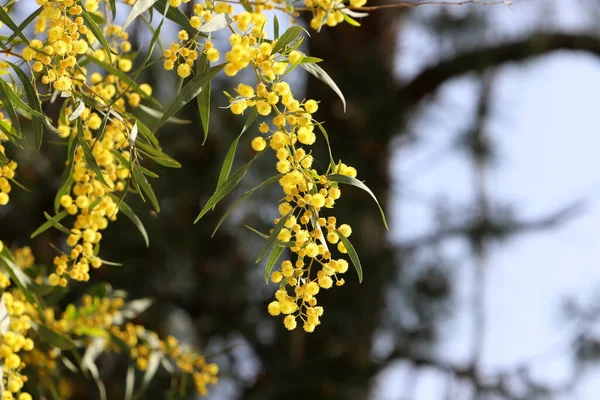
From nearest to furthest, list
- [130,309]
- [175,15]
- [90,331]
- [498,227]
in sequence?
[175,15]
[90,331]
[130,309]
[498,227]

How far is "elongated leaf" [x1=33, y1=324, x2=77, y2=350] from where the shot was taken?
0.63m

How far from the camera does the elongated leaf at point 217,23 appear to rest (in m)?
0.44

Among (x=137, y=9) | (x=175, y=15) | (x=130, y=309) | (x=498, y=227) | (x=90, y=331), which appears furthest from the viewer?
(x=498, y=227)

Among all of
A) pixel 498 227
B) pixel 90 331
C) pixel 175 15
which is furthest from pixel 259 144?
pixel 498 227

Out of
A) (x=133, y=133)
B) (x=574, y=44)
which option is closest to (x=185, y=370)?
(x=133, y=133)

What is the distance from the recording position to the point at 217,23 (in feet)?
1.48

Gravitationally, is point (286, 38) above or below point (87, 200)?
above

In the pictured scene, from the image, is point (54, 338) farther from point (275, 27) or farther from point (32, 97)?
point (275, 27)

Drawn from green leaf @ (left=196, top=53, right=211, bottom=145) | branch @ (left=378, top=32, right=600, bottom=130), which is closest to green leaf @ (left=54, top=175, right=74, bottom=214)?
green leaf @ (left=196, top=53, right=211, bottom=145)

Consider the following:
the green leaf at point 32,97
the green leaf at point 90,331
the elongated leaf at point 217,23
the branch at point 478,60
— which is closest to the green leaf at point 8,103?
the green leaf at point 32,97

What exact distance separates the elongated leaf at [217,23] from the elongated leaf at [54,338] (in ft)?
1.01

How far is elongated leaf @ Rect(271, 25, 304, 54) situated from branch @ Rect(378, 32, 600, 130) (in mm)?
1278

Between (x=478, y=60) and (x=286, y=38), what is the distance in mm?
1352

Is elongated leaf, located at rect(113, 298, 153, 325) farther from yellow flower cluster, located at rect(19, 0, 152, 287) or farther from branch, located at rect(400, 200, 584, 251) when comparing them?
branch, located at rect(400, 200, 584, 251)
